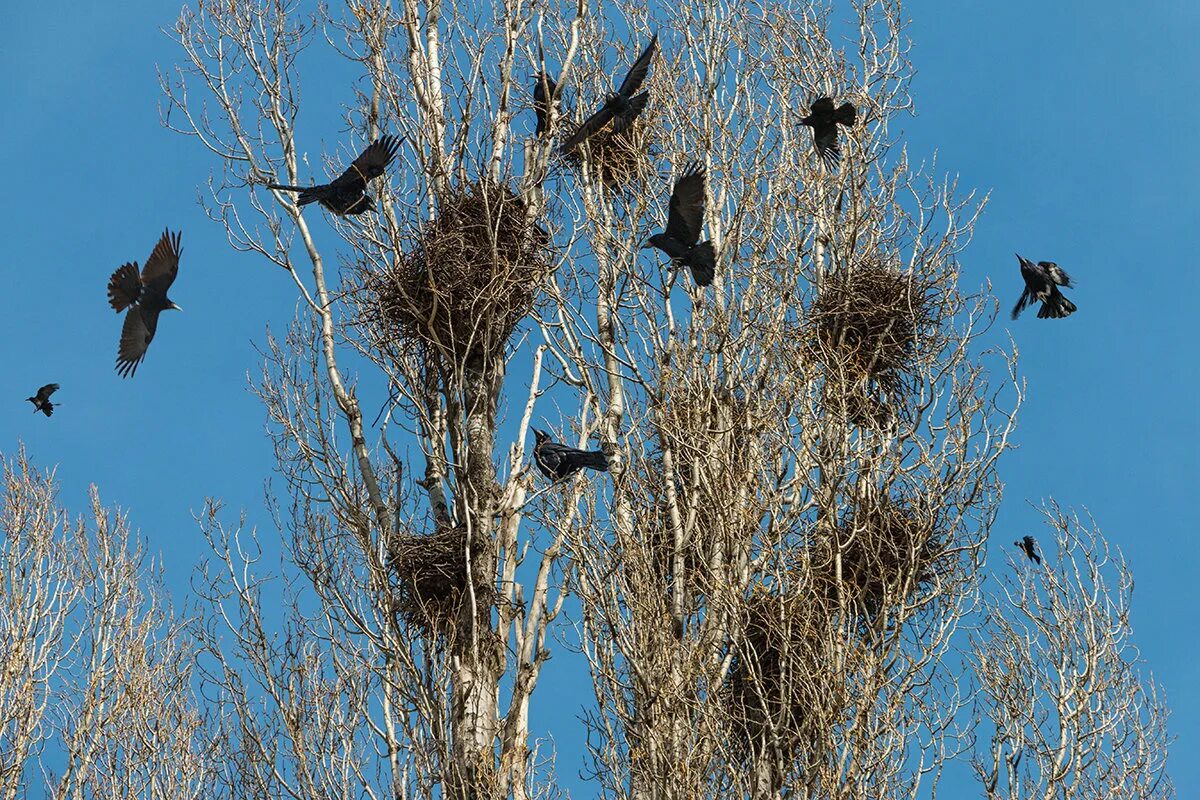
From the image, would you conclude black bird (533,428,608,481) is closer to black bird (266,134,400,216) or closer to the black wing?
black bird (266,134,400,216)

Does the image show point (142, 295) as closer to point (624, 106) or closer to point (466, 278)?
point (466, 278)

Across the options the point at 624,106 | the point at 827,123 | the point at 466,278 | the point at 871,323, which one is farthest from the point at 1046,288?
the point at 466,278

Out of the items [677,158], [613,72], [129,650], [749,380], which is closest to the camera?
[749,380]

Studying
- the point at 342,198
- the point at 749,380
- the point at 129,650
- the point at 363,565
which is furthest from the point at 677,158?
the point at 129,650

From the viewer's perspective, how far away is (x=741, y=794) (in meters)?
8.29

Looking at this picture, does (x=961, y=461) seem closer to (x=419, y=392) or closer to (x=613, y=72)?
(x=419, y=392)

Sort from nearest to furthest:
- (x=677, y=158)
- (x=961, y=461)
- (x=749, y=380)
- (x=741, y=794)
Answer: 1. (x=741, y=794)
2. (x=961, y=461)
3. (x=749, y=380)
4. (x=677, y=158)

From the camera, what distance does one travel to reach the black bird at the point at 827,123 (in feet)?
36.0

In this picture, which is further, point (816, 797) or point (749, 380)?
point (749, 380)

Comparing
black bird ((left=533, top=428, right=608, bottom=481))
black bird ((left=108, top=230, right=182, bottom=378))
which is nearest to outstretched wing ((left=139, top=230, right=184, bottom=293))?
black bird ((left=108, top=230, right=182, bottom=378))

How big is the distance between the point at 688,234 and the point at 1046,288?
2235 millimetres

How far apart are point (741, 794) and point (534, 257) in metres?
3.05

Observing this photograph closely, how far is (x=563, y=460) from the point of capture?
9.05 meters

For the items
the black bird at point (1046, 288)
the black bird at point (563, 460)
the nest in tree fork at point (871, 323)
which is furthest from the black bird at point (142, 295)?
the black bird at point (1046, 288)
